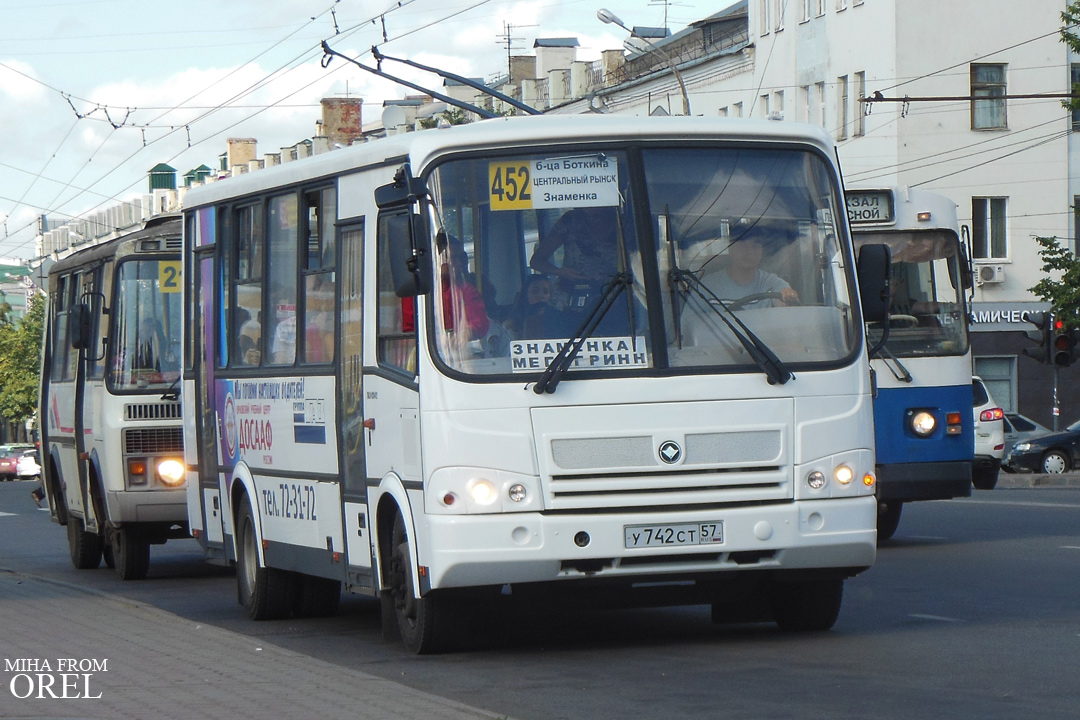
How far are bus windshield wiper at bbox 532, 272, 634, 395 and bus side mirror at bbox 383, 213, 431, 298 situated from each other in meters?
0.73

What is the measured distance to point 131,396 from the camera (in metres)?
17.8

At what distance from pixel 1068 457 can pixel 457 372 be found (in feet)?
99.3

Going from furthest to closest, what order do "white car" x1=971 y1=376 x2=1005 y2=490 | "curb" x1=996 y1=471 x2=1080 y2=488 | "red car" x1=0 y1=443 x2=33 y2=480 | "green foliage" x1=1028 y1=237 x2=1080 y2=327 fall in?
"red car" x1=0 y1=443 x2=33 y2=480 < "green foliage" x1=1028 y1=237 x2=1080 y2=327 < "curb" x1=996 y1=471 x2=1080 y2=488 < "white car" x1=971 y1=376 x2=1005 y2=490

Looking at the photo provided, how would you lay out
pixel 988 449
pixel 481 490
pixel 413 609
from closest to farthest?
pixel 481 490 < pixel 413 609 < pixel 988 449

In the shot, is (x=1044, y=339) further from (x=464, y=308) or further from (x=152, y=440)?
(x=464, y=308)

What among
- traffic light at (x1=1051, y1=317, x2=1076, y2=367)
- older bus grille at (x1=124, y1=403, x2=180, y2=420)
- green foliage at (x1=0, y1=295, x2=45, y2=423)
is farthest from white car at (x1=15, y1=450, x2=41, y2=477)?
older bus grille at (x1=124, y1=403, x2=180, y2=420)

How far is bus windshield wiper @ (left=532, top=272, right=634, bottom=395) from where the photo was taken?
10086mm

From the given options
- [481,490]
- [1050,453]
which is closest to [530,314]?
[481,490]

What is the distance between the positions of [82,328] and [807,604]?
9.07 metres

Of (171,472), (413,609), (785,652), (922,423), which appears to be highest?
(922,423)

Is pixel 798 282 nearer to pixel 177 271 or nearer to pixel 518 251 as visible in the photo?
pixel 518 251

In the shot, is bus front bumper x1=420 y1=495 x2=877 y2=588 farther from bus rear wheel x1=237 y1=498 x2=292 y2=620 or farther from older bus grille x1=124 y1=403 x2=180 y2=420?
older bus grille x1=124 y1=403 x2=180 y2=420

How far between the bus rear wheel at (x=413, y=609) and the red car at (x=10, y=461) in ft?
222

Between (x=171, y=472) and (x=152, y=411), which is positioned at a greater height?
(x=152, y=411)
